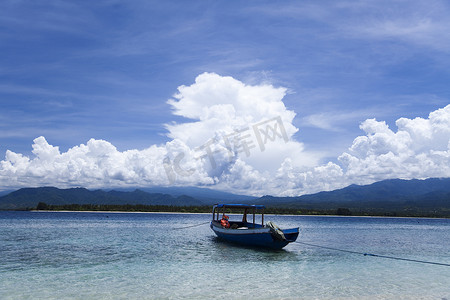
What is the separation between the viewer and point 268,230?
30.0 meters

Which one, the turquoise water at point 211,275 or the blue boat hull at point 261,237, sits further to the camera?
the blue boat hull at point 261,237

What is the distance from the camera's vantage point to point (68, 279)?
63.4 feet

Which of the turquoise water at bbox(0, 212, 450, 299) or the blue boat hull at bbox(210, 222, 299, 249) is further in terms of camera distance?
the blue boat hull at bbox(210, 222, 299, 249)

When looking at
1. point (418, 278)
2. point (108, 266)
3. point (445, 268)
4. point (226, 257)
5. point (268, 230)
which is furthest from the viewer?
point (268, 230)

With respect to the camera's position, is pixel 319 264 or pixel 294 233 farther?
pixel 294 233

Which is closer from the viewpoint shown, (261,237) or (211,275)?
(211,275)

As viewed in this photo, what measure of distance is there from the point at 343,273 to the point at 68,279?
16582 millimetres

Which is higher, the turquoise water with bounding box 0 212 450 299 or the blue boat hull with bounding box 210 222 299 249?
the blue boat hull with bounding box 210 222 299 249

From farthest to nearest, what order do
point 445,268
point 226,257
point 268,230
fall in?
1. point 268,230
2. point 226,257
3. point 445,268

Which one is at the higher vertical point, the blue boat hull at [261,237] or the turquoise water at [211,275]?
the blue boat hull at [261,237]

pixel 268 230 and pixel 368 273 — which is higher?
pixel 268 230

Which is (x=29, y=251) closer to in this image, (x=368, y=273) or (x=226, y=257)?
(x=226, y=257)

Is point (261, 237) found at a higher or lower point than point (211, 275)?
higher

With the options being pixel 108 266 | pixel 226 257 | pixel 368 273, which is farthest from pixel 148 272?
pixel 368 273
